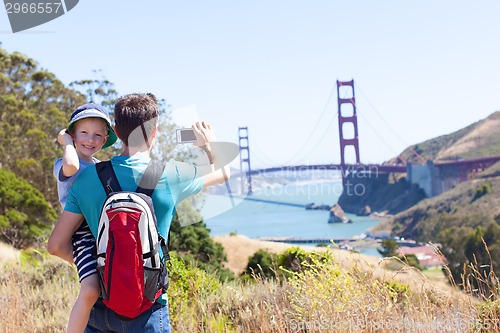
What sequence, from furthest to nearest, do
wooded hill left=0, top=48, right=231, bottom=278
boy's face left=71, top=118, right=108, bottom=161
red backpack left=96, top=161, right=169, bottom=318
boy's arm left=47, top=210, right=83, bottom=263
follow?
wooded hill left=0, top=48, right=231, bottom=278 < boy's face left=71, top=118, right=108, bottom=161 < boy's arm left=47, top=210, right=83, bottom=263 < red backpack left=96, top=161, right=169, bottom=318

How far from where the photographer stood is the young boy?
131 centimetres

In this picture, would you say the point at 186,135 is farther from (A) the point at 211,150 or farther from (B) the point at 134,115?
(B) the point at 134,115

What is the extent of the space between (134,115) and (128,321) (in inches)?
17.4

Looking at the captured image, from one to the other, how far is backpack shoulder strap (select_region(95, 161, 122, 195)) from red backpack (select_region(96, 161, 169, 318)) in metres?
0.01

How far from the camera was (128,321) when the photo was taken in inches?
50.7

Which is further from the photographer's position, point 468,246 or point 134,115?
point 468,246

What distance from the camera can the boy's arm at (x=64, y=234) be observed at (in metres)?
1.33

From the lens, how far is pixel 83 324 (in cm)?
132

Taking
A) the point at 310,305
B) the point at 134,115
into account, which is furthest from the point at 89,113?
the point at 310,305

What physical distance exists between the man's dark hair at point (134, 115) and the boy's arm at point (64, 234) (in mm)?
207

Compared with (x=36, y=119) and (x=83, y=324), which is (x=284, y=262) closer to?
(x=83, y=324)

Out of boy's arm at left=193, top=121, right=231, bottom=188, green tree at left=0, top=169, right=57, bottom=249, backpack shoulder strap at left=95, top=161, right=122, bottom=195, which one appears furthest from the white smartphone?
green tree at left=0, top=169, right=57, bottom=249

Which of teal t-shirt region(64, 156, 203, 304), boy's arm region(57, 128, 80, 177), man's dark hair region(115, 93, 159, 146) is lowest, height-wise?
teal t-shirt region(64, 156, 203, 304)

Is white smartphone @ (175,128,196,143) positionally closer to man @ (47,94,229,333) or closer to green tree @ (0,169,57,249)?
man @ (47,94,229,333)
